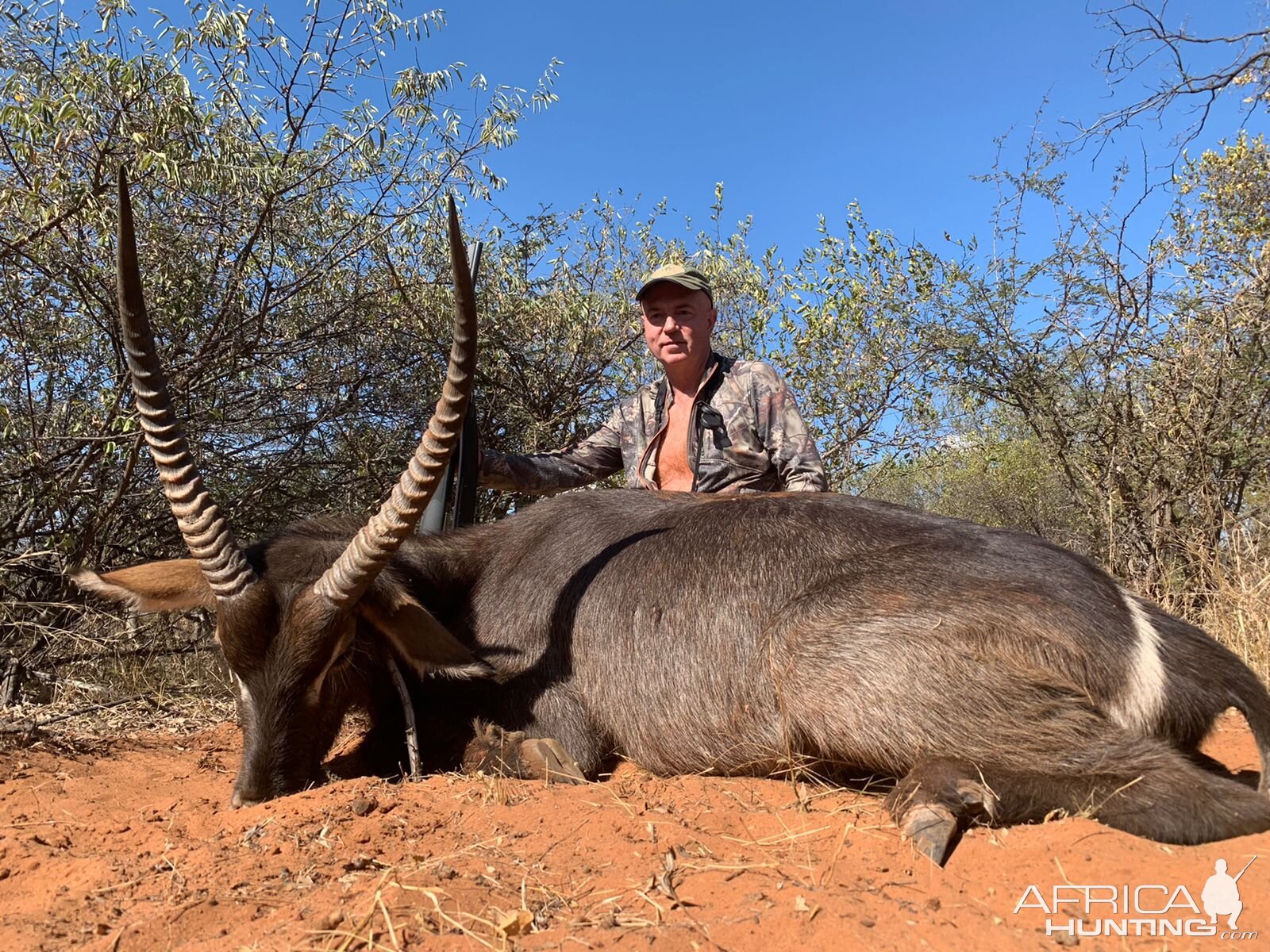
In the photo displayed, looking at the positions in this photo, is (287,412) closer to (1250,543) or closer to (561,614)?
(561,614)

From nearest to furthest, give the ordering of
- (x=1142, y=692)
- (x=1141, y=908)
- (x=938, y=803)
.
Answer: (x=1141, y=908)
(x=938, y=803)
(x=1142, y=692)

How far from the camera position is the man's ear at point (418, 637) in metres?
3.47

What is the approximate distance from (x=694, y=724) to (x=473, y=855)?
44.7 inches

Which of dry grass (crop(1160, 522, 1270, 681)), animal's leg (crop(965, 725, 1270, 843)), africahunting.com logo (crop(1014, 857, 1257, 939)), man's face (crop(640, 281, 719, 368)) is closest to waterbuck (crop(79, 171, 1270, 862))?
animal's leg (crop(965, 725, 1270, 843))

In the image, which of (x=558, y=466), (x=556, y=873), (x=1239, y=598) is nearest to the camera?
(x=556, y=873)

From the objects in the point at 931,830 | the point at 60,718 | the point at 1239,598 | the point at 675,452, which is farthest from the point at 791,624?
the point at 1239,598

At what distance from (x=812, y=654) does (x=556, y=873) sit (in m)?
1.20

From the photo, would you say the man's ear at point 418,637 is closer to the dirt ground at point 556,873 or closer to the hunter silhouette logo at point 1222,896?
the dirt ground at point 556,873

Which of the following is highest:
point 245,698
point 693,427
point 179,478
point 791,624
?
point 693,427

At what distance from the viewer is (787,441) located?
212 inches

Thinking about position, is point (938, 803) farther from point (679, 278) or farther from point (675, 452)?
point (679, 278)

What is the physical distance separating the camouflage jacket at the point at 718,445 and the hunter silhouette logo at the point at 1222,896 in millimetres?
3213

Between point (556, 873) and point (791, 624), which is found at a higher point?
point (791, 624)

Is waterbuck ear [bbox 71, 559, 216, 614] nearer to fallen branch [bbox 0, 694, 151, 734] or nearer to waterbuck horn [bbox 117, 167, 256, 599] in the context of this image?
waterbuck horn [bbox 117, 167, 256, 599]
